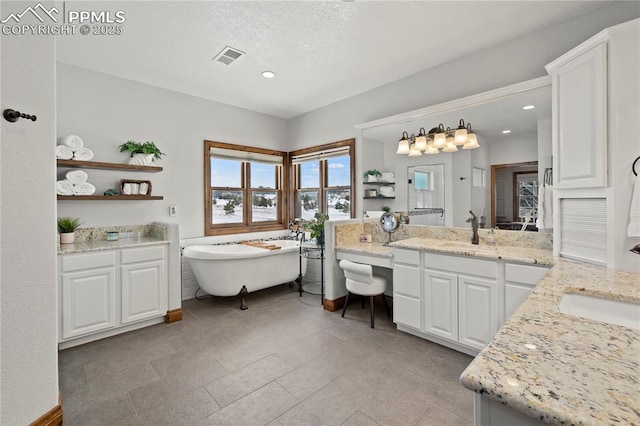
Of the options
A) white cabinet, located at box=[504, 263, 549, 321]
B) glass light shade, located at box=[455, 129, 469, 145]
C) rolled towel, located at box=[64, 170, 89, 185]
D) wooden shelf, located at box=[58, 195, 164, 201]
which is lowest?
white cabinet, located at box=[504, 263, 549, 321]

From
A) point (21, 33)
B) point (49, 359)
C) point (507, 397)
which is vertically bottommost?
point (49, 359)

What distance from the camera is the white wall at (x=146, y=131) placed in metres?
3.21

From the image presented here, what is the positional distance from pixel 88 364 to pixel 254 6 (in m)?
3.07

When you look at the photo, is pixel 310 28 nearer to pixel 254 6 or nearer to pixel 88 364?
pixel 254 6

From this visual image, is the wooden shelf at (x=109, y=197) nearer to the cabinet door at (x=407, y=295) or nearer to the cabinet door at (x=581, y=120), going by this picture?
the cabinet door at (x=407, y=295)

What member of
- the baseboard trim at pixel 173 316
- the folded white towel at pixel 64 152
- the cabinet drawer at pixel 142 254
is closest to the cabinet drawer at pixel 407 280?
the baseboard trim at pixel 173 316

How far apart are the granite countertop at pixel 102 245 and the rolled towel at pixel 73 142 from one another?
965 millimetres

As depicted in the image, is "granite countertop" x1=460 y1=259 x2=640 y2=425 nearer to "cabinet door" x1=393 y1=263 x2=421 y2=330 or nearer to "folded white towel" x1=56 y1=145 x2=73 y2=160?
"cabinet door" x1=393 y1=263 x2=421 y2=330

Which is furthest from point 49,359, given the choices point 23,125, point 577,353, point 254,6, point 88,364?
point 254,6

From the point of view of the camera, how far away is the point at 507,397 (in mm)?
616

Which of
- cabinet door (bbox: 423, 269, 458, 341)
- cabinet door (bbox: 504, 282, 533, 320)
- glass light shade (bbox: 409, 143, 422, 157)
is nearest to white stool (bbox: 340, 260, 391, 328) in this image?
cabinet door (bbox: 423, 269, 458, 341)

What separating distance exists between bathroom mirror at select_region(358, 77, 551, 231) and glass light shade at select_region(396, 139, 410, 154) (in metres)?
0.05

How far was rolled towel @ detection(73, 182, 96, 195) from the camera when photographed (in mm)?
3033

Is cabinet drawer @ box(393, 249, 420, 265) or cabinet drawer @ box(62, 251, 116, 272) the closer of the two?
cabinet drawer @ box(62, 251, 116, 272)
